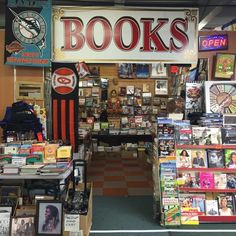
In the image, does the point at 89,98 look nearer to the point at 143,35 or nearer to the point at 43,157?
the point at 143,35

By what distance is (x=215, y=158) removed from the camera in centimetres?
450

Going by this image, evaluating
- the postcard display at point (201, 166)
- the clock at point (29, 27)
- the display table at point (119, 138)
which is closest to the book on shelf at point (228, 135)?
the postcard display at point (201, 166)

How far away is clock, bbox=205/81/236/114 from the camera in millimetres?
4852

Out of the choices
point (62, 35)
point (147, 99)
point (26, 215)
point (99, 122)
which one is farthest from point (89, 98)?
point (26, 215)

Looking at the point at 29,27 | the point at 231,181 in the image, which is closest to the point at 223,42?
the point at 231,181

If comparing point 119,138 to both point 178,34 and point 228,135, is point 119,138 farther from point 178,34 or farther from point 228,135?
point 228,135

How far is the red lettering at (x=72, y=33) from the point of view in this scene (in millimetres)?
5195

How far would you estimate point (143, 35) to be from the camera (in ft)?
17.1

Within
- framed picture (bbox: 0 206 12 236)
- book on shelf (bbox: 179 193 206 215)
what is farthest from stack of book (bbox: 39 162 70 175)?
book on shelf (bbox: 179 193 206 215)

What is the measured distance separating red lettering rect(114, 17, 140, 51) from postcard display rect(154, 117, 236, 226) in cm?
141

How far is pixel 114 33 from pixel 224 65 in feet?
5.85

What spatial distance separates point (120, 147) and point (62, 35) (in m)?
5.12

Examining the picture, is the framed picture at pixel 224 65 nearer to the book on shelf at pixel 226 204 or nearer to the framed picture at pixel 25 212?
the book on shelf at pixel 226 204

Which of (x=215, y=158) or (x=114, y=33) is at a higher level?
(x=114, y=33)
